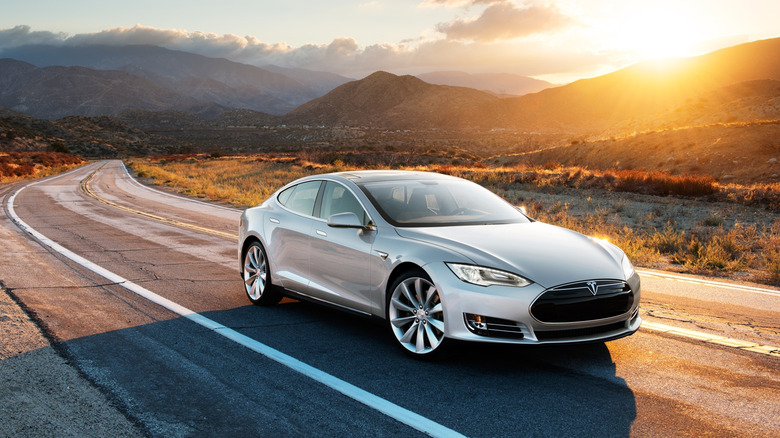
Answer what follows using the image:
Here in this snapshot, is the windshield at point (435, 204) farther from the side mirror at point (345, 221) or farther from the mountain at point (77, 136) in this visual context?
the mountain at point (77, 136)

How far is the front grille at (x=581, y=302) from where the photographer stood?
461 cm

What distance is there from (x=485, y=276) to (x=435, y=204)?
1645 mm

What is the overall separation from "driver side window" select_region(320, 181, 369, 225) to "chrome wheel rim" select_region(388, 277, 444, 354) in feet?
3.48

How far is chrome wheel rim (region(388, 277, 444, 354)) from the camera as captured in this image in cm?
500

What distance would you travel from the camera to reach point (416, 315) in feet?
16.9

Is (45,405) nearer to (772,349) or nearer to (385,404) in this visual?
(385,404)

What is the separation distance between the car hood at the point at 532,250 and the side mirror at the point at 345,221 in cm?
40

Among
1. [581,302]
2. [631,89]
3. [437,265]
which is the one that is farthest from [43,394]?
[631,89]

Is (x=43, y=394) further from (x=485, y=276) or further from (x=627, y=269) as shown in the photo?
(x=627, y=269)

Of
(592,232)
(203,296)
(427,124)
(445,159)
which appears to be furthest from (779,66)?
(203,296)

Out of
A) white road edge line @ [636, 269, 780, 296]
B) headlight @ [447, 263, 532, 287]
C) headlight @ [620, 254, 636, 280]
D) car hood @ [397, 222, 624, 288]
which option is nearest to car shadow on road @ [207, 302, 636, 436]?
headlight @ [447, 263, 532, 287]

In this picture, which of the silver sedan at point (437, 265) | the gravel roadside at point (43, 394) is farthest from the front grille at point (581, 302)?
the gravel roadside at point (43, 394)

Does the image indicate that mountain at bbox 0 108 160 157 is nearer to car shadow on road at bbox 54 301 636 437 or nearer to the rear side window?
the rear side window

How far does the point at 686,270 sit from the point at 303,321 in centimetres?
626
